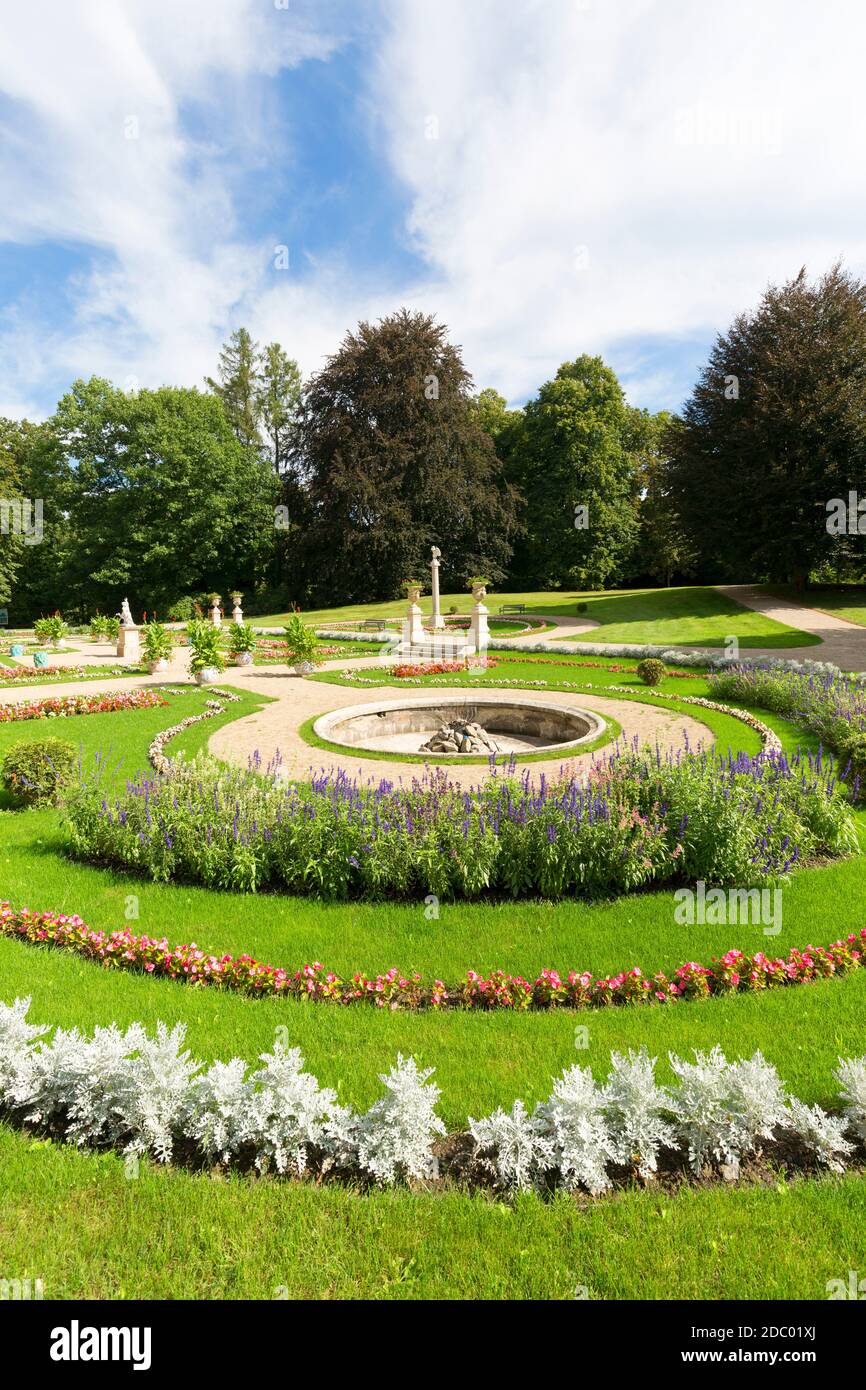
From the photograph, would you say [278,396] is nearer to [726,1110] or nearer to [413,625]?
[413,625]

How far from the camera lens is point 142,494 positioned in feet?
139

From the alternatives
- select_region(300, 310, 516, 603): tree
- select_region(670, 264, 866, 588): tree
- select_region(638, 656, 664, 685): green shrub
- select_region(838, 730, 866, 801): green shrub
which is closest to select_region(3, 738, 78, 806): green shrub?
select_region(838, 730, 866, 801): green shrub

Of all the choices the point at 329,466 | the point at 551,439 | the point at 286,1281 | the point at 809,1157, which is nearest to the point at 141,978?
the point at 286,1281

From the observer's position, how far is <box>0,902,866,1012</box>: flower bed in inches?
194

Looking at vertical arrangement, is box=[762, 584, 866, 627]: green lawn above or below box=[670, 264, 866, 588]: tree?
below

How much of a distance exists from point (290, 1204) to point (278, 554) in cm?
4652

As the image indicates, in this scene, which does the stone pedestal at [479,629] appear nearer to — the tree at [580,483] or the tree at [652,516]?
the tree at [580,483]

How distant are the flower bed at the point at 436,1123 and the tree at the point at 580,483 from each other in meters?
43.6

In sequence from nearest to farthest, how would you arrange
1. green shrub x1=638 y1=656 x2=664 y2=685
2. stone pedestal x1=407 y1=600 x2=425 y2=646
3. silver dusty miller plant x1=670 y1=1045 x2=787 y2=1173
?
1. silver dusty miller plant x1=670 y1=1045 x2=787 y2=1173
2. green shrub x1=638 y1=656 x2=664 y2=685
3. stone pedestal x1=407 y1=600 x2=425 y2=646

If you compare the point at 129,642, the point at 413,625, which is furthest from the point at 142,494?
the point at 413,625

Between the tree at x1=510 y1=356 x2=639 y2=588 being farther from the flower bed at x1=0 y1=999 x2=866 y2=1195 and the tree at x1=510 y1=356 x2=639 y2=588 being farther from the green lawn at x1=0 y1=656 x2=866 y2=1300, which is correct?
the flower bed at x1=0 y1=999 x2=866 y2=1195

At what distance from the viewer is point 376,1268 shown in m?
2.94

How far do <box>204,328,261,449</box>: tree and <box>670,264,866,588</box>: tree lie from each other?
3339cm

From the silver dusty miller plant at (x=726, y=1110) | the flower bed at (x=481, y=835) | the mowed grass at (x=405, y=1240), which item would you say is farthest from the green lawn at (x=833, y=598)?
the mowed grass at (x=405, y=1240)
